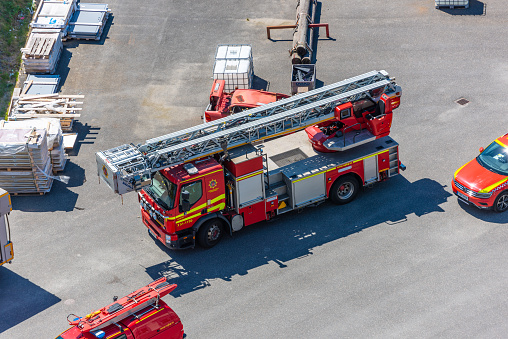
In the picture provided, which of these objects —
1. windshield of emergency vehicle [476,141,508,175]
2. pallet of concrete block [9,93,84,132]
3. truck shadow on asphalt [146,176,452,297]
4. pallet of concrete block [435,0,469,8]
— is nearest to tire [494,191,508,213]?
windshield of emergency vehicle [476,141,508,175]

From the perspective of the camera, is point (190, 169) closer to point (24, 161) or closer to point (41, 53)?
point (24, 161)

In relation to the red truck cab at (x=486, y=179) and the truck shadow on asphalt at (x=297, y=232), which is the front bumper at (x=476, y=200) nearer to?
the red truck cab at (x=486, y=179)

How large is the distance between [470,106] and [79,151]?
14.9 meters

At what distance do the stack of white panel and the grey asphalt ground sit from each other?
1112 mm

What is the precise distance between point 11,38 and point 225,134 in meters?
16.2

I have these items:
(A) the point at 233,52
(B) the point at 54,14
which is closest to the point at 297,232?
(A) the point at 233,52

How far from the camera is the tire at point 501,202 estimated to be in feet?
79.8

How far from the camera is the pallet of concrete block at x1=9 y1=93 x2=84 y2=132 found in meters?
29.2

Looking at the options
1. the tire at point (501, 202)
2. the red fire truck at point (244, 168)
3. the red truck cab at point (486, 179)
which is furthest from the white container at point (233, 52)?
the tire at point (501, 202)

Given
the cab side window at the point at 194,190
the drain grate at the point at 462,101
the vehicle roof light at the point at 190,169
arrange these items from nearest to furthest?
1. the vehicle roof light at the point at 190,169
2. the cab side window at the point at 194,190
3. the drain grate at the point at 462,101

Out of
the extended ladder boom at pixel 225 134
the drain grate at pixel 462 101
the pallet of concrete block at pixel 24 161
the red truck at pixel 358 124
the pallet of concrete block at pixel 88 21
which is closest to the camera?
the extended ladder boom at pixel 225 134

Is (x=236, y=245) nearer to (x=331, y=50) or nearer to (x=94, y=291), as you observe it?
(x=94, y=291)

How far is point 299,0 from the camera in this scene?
3638cm

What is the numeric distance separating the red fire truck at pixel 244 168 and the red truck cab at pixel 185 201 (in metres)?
0.03
